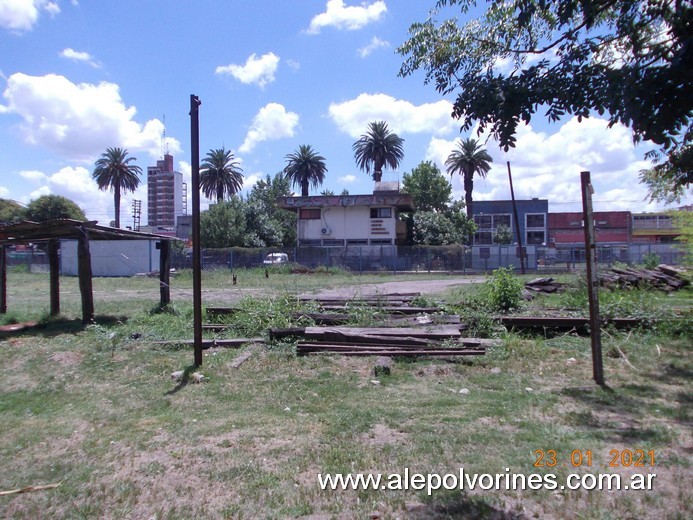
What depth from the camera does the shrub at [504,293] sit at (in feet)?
40.6

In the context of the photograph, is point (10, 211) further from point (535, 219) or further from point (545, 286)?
point (535, 219)

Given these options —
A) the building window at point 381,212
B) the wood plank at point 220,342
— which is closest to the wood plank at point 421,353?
the wood plank at point 220,342

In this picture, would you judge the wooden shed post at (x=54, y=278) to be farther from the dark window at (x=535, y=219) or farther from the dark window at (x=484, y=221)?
the dark window at (x=535, y=219)

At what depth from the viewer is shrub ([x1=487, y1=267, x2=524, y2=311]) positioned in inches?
487

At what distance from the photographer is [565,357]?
28.9ft

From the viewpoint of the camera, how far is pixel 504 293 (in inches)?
490

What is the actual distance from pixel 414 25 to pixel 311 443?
471 centimetres

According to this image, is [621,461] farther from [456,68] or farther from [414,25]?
[414,25]

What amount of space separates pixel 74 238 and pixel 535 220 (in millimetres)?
74368

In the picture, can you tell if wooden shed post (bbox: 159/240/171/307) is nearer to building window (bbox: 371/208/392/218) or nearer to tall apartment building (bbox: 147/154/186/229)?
building window (bbox: 371/208/392/218)

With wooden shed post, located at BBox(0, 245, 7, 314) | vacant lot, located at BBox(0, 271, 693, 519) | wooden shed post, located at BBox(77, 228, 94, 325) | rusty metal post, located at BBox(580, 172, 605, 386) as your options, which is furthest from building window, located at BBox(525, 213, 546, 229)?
rusty metal post, located at BBox(580, 172, 605, 386)

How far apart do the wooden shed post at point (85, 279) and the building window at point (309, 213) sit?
39.2m

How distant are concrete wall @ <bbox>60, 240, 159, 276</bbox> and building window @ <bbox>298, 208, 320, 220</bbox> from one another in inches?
599
